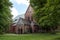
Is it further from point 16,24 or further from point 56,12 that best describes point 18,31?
point 56,12

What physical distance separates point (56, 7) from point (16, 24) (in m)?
40.4

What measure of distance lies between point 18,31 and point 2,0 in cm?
2626

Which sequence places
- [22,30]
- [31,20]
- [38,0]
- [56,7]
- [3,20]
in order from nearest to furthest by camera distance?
[56,7], [3,20], [38,0], [22,30], [31,20]

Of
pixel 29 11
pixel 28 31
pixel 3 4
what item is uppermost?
pixel 29 11

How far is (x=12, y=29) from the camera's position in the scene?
63.3 metres

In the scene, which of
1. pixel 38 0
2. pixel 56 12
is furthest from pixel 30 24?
pixel 56 12

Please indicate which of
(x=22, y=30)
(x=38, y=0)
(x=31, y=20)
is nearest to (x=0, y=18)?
(x=38, y=0)

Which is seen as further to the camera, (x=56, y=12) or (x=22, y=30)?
(x=22, y=30)

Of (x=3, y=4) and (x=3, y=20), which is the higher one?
(x=3, y=4)

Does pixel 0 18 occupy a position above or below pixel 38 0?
below

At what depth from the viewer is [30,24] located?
62844 mm

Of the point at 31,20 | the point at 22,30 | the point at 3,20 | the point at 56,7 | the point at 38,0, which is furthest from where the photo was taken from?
the point at 31,20

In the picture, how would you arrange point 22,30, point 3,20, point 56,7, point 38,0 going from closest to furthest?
1. point 56,7
2. point 3,20
3. point 38,0
4. point 22,30

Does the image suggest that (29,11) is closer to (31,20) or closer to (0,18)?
(31,20)
